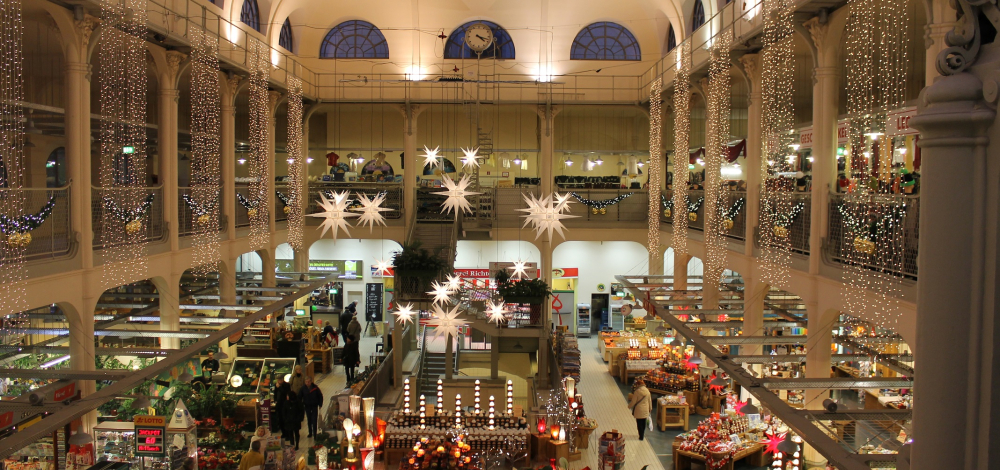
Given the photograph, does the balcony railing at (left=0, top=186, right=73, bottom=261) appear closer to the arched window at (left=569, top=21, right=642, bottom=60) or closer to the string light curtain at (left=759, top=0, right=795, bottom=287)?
the string light curtain at (left=759, top=0, right=795, bottom=287)

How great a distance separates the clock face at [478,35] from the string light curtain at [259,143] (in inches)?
221

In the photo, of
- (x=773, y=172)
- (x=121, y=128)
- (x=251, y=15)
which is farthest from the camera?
(x=251, y=15)

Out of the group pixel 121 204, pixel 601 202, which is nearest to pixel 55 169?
pixel 121 204

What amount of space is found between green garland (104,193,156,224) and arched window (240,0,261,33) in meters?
6.97

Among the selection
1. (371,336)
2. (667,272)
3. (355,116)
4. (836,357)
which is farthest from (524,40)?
(836,357)

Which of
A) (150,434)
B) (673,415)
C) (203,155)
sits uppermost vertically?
(203,155)

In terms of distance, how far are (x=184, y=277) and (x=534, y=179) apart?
Answer: 9.82m

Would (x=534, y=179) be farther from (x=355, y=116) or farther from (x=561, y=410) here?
(x=561, y=410)

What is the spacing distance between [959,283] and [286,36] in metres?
20.0

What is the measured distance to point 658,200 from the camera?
Answer: 16953mm

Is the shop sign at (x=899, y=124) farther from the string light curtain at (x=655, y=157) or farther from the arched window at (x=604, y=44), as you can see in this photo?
the arched window at (x=604, y=44)

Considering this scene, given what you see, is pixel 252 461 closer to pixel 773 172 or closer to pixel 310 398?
pixel 310 398

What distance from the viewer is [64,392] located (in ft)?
30.8

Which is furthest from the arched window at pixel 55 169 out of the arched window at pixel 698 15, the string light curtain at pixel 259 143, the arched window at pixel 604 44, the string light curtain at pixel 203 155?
the arched window at pixel 698 15
